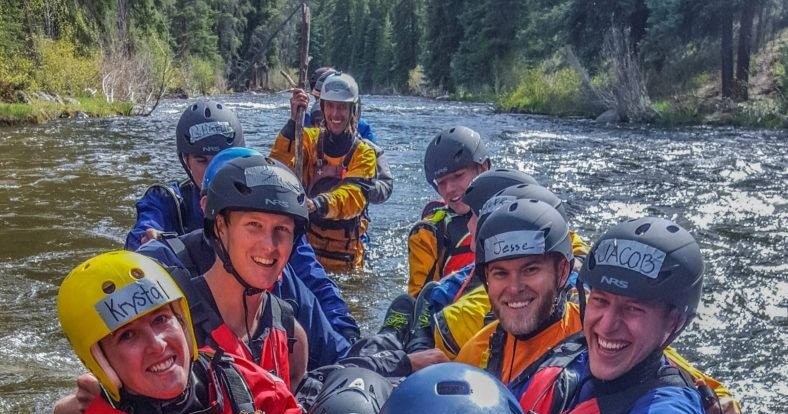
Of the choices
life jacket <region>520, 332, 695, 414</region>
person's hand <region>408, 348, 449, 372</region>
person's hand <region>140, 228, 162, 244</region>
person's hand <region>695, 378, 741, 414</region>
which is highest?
person's hand <region>140, 228, 162, 244</region>

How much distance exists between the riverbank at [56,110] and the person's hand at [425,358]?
2252cm

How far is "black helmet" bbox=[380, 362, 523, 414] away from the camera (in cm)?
195

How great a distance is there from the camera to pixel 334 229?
8.21m

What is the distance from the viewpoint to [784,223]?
1118cm

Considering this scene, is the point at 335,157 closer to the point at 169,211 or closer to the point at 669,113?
the point at 169,211

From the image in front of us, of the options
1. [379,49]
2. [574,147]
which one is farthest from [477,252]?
[379,49]

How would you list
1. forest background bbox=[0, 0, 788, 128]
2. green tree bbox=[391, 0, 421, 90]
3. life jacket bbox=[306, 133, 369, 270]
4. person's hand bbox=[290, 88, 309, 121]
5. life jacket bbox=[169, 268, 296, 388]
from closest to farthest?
1. life jacket bbox=[169, 268, 296, 388]
2. person's hand bbox=[290, 88, 309, 121]
3. life jacket bbox=[306, 133, 369, 270]
4. forest background bbox=[0, 0, 788, 128]
5. green tree bbox=[391, 0, 421, 90]

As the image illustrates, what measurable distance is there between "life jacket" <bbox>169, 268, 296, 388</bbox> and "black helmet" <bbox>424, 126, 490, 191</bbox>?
213cm

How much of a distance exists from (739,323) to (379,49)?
8269 cm

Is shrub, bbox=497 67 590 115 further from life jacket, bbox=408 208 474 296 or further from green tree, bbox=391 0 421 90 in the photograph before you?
green tree, bbox=391 0 421 90

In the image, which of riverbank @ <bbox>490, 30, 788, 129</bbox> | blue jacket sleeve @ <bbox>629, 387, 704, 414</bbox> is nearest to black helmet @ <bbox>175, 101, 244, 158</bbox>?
blue jacket sleeve @ <bbox>629, 387, 704, 414</bbox>

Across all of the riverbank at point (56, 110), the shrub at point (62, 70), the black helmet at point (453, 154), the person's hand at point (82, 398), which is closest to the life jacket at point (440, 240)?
the black helmet at point (453, 154)

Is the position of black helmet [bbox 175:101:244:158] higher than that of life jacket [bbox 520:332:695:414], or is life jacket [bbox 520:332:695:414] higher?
black helmet [bbox 175:101:244:158]

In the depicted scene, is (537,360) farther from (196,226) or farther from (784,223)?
(784,223)
